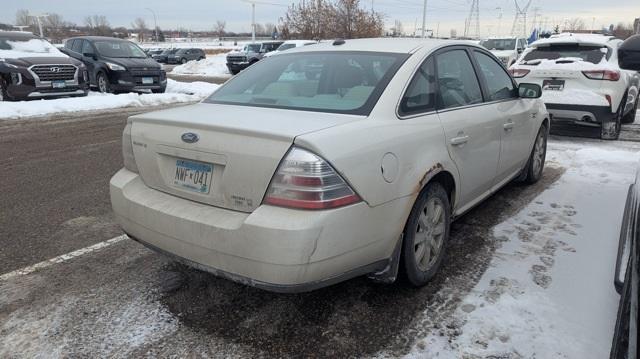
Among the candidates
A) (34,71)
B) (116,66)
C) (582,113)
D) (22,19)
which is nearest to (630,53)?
(582,113)

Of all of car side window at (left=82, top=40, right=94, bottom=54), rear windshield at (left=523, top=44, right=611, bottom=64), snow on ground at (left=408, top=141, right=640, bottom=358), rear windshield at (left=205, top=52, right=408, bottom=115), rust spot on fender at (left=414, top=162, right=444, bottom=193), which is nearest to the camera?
snow on ground at (left=408, top=141, right=640, bottom=358)

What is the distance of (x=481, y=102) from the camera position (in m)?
3.86

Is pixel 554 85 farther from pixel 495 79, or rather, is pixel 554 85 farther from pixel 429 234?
pixel 429 234

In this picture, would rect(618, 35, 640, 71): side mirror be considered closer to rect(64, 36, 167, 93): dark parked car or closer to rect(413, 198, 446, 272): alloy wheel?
rect(413, 198, 446, 272): alloy wheel

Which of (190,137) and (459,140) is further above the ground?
(190,137)

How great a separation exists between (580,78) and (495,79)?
14.1 ft

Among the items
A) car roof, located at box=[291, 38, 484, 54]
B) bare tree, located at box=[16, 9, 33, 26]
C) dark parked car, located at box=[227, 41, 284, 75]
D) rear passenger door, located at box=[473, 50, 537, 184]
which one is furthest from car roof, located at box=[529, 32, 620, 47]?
bare tree, located at box=[16, 9, 33, 26]

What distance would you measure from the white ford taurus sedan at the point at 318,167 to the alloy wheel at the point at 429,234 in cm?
1

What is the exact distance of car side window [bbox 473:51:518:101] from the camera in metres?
4.10

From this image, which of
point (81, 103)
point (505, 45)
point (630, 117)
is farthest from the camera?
point (505, 45)

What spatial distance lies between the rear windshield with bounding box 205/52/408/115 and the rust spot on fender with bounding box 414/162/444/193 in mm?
516

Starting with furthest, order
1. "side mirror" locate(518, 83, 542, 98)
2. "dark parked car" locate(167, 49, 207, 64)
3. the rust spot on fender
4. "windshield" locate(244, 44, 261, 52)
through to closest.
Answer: "dark parked car" locate(167, 49, 207, 64) < "windshield" locate(244, 44, 261, 52) < "side mirror" locate(518, 83, 542, 98) < the rust spot on fender

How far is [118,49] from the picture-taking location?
14914 millimetres

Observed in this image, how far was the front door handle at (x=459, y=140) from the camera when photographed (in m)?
3.25
